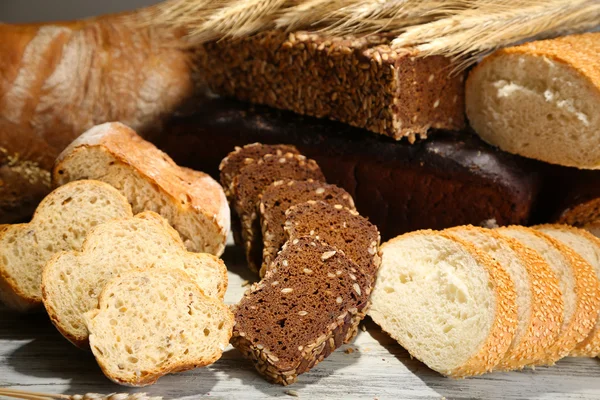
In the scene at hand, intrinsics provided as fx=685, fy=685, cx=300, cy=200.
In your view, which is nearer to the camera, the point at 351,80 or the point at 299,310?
the point at 299,310

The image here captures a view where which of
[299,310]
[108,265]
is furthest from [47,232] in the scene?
[299,310]

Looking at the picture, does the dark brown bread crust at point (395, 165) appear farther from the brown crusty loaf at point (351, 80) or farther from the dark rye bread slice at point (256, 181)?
the dark rye bread slice at point (256, 181)

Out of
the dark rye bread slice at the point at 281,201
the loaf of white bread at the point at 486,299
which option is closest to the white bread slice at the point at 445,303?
the loaf of white bread at the point at 486,299

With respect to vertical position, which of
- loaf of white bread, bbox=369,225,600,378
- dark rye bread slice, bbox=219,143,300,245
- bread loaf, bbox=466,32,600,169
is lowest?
loaf of white bread, bbox=369,225,600,378

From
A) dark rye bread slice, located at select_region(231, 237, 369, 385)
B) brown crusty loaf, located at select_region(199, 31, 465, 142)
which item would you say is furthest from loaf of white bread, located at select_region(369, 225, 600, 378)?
brown crusty loaf, located at select_region(199, 31, 465, 142)

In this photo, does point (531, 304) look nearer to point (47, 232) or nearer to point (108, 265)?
point (108, 265)

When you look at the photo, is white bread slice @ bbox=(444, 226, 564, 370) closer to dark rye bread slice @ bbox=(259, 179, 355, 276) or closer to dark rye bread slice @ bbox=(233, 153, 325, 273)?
dark rye bread slice @ bbox=(259, 179, 355, 276)

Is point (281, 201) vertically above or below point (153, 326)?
Answer: above
